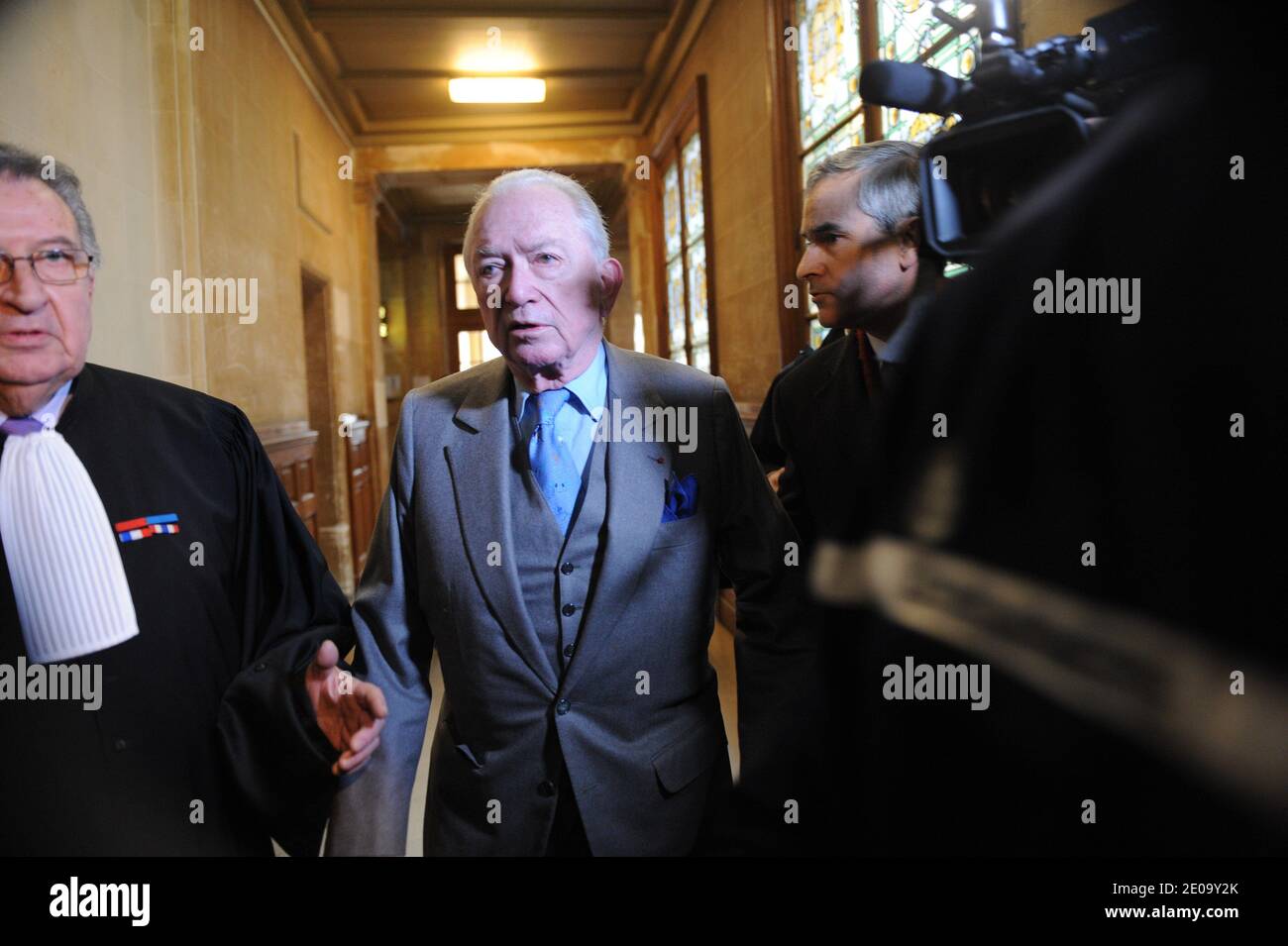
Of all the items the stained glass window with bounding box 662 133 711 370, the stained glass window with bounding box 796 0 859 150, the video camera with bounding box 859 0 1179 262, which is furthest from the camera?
the stained glass window with bounding box 662 133 711 370

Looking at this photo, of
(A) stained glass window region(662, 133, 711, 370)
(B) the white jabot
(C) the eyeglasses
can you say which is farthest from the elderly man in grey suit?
(A) stained glass window region(662, 133, 711, 370)

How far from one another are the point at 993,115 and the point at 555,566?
903 millimetres

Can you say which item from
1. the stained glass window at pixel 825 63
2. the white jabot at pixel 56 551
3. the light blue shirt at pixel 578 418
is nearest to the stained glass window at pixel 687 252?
the stained glass window at pixel 825 63

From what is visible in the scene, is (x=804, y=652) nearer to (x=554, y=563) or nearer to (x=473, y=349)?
(x=554, y=563)

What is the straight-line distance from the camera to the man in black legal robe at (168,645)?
4.06ft

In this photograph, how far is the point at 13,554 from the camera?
4.09 ft

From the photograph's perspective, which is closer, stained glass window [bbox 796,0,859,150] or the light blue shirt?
the light blue shirt

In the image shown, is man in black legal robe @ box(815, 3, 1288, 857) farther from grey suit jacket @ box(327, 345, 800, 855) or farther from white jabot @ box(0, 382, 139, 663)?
white jabot @ box(0, 382, 139, 663)

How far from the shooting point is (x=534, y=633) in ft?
3.92

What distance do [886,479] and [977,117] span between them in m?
0.61

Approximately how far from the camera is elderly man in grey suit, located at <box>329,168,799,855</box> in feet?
3.90

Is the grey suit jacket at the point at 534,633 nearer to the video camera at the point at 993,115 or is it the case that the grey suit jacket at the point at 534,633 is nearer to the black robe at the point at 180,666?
the black robe at the point at 180,666
